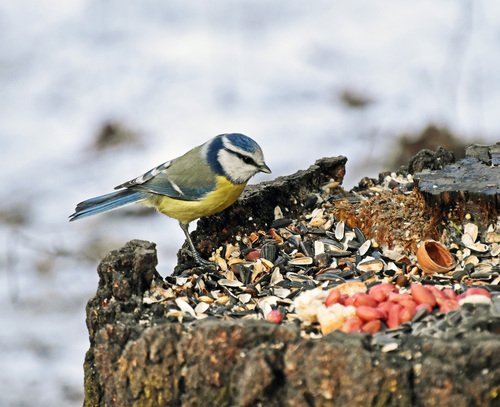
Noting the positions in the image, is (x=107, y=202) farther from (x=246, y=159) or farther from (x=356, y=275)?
(x=356, y=275)

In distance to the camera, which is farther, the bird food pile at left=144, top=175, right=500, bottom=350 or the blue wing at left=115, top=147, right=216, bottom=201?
the blue wing at left=115, top=147, right=216, bottom=201

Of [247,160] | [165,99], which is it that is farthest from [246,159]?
[165,99]

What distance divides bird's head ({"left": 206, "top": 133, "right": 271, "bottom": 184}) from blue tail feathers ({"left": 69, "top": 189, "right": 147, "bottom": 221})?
1.18 feet

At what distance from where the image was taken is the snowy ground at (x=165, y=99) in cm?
504

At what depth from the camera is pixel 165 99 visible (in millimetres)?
6492

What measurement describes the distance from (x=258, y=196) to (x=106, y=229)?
1.99 metres

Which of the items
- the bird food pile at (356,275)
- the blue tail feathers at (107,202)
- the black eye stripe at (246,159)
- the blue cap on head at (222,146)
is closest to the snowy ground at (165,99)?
the blue tail feathers at (107,202)

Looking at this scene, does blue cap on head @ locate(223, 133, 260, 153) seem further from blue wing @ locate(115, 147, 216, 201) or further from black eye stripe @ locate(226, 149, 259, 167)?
blue wing @ locate(115, 147, 216, 201)

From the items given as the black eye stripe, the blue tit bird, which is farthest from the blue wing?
the black eye stripe

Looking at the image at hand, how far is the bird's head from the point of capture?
3.72 m

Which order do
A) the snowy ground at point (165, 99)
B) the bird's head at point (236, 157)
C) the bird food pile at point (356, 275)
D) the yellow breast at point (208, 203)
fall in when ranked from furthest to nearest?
the snowy ground at point (165, 99) < the bird's head at point (236, 157) < the yellow breast at point (208, 203) < the bird food pile at point (356, 275)

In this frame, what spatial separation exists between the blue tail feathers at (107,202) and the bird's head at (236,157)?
0.36 meters

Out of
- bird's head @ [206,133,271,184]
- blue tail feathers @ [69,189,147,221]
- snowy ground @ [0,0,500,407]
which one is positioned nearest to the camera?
bird's head @ [206,133,271,184]

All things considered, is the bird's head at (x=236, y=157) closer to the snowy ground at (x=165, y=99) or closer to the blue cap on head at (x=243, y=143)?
the blue cap on head at (x=243, y=143)
